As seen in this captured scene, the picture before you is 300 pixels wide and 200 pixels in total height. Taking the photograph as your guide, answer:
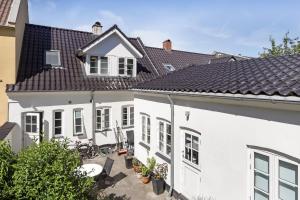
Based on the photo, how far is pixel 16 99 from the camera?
14.3m

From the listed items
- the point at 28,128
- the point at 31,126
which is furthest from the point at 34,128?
the point at 28,128

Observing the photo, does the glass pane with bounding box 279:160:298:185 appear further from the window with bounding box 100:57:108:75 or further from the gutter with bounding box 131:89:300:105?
the window with bounding box 100:57:108:75

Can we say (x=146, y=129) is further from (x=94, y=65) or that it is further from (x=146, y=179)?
(x=94, y=65)

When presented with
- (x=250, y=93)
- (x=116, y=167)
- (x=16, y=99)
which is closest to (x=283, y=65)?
(x=250, y=93)

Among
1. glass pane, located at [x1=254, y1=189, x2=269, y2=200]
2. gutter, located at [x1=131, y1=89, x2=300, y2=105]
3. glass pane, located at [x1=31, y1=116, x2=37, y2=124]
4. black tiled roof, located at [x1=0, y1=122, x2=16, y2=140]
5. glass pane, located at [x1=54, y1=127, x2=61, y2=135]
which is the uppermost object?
gutter, located at [x1=131, y1=89, x2=300, y2=105]

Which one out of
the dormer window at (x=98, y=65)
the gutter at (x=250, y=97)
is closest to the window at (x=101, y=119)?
the dormer window at (x=98, y=65)

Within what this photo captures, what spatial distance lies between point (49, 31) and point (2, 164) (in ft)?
53.4

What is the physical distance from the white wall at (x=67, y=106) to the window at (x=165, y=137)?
6.88 meters

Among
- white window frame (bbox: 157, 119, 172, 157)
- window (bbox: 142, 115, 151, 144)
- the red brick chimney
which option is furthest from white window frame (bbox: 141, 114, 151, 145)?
the red brick chimney

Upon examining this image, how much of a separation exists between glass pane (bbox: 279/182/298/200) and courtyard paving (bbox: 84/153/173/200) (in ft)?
16.6

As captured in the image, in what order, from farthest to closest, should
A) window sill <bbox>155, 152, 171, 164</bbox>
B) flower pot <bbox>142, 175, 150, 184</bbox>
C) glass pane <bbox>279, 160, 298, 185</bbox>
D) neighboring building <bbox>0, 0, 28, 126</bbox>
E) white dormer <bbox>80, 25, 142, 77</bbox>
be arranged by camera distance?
1. white dormer <bbox>80, 25, 142, 77</bbox>
2. neighboring building <bbox>0, 0, 28, 126</bbox>
3. flower pot <bbox>142, 175, 150, 184</bbox>
4. window sill <bbox>155, 152, 171, 164</bbox>
5. glass pane <bbox>279, 160, 298, 185</bbox>

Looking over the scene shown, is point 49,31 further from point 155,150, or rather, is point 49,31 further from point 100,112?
point 155,150

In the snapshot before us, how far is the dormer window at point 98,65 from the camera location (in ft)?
58.5

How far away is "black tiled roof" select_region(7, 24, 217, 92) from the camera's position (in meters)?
15.4
